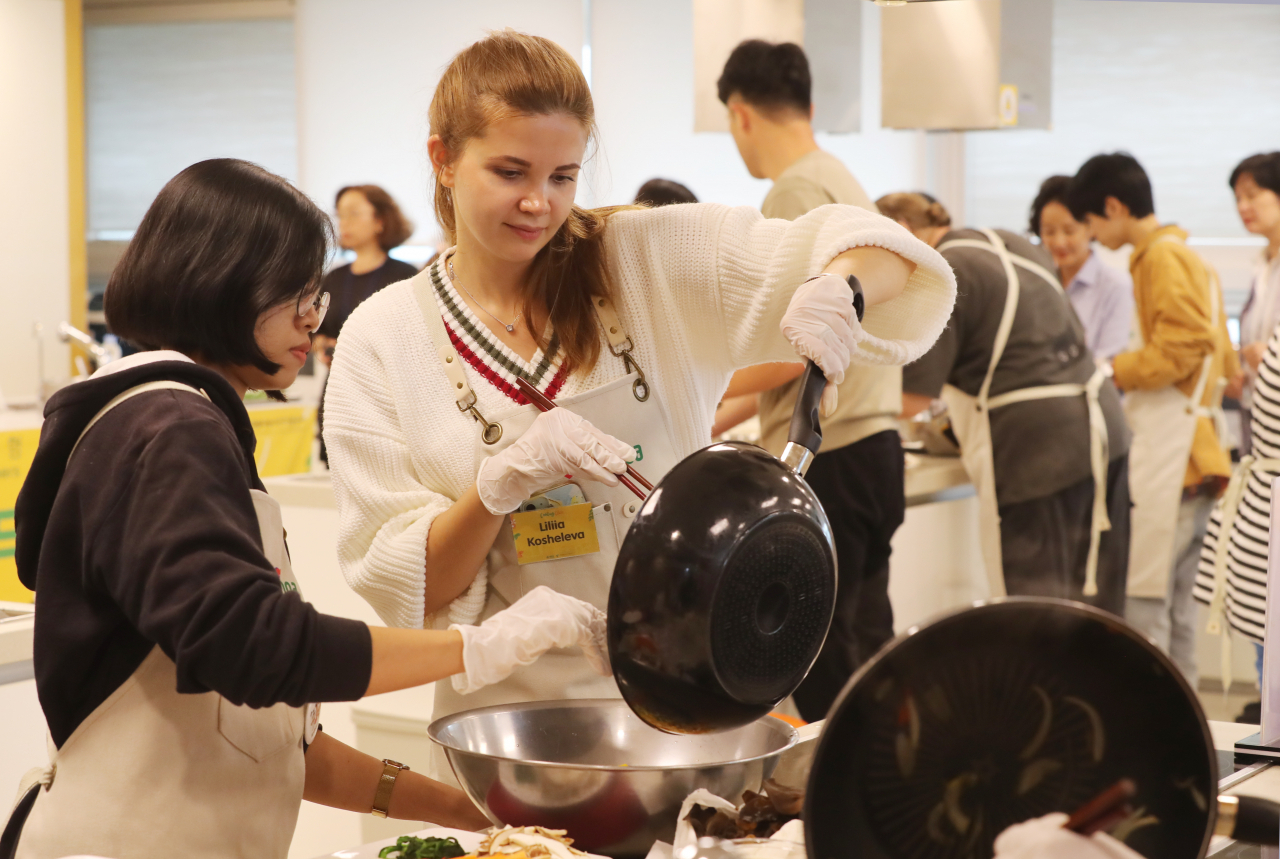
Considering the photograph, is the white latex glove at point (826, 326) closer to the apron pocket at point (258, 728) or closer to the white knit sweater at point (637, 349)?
the white knit sweater at point (637, 349)

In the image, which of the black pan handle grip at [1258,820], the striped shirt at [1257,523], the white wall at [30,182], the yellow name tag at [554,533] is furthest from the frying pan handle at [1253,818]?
the white wall at [30,182]

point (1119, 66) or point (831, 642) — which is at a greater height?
point (1119, 66)

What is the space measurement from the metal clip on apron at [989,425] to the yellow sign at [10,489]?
2404mm

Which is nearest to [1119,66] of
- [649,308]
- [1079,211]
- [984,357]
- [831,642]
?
[1079,211]

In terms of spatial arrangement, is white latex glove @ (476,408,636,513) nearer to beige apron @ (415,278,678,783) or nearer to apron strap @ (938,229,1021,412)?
beige apron @ (415,278,678,783)

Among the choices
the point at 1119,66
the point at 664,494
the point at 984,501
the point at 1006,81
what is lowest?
the point at 984,501

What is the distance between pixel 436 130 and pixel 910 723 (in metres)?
0.90

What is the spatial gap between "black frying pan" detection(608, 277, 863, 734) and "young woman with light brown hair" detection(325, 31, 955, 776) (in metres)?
0.31

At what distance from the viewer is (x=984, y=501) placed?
129 inches

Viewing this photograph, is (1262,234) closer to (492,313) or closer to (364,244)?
(364,244)

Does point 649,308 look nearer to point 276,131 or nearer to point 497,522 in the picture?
point 497,522

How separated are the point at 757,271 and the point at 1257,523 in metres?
1.26

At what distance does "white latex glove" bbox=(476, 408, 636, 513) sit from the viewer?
1181mm

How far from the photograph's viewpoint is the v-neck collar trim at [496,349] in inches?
53.1
